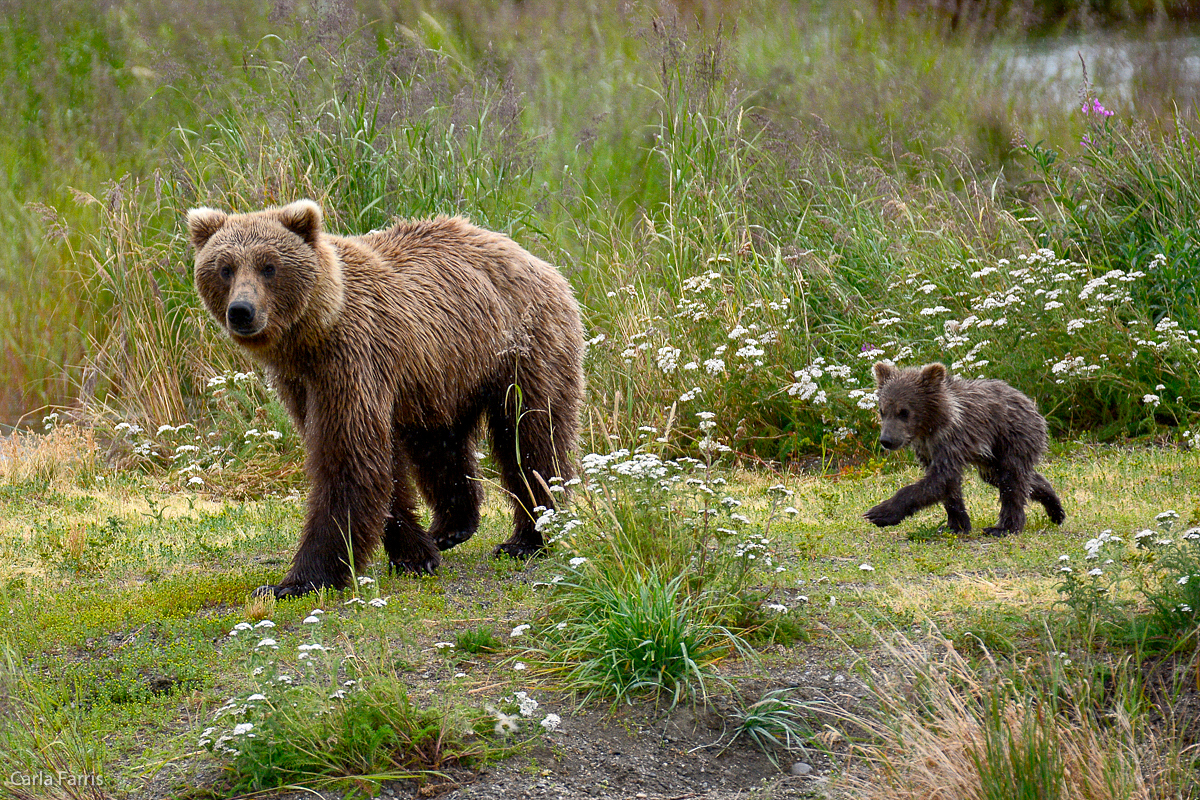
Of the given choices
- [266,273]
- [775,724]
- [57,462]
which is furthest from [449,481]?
[57,462]

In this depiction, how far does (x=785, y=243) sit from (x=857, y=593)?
238 inches

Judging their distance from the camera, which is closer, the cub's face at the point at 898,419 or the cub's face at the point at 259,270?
the cub's face at the point at 259,270

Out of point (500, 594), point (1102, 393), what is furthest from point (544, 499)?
point (1102, 393)

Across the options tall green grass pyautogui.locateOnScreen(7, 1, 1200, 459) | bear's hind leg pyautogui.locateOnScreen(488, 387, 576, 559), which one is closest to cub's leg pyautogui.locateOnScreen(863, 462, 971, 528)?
bear's hind leg pyautogui.locateOnScreen(488, 387, 576, 559)

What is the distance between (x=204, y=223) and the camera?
208 inches

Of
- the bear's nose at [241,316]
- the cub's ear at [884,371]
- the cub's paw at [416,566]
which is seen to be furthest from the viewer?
the cub's ear at [884,371]

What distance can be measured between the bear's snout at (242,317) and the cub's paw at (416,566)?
1412mm

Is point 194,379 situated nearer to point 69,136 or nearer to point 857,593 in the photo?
point 69,136

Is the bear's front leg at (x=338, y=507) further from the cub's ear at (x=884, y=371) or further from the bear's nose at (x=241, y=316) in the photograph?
the cub's ear at (x=884, y=371)

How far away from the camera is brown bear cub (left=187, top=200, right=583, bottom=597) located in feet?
16.8

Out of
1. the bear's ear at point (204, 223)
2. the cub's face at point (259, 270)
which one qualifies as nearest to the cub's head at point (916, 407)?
the cub's face at point (259, 270)

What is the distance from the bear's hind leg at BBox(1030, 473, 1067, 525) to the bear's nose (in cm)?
383

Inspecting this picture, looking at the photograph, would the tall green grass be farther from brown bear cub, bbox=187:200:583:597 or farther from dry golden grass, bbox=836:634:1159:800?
dry golden grass, bbox=836:634:1159:800

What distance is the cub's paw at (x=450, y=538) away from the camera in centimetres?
620
